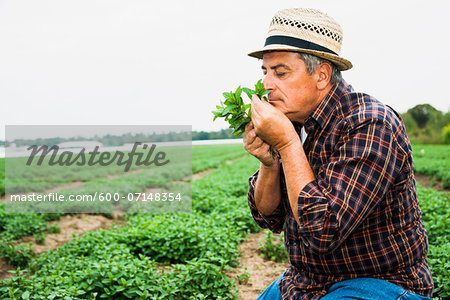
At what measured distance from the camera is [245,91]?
72.5 inches


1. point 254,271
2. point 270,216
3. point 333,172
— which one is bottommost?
point 254,271

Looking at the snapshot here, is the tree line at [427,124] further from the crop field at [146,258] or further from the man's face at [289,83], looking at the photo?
the man's face at [289,83]

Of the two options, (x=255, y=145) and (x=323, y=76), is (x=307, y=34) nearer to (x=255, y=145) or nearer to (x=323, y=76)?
(x=323, y=76)

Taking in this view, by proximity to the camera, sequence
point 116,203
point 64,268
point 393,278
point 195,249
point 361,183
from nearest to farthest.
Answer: point 361,183 → point 393,278 → point 64,268 → point 195,249 → point 116,203

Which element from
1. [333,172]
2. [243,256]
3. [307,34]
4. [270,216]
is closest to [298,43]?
[307,34]

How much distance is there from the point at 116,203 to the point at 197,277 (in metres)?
5.51

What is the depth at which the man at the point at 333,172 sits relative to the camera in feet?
4.93

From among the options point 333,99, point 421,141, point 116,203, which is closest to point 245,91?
point 333,99

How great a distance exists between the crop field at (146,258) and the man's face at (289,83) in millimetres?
1891

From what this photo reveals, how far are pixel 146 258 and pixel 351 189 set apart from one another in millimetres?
2620

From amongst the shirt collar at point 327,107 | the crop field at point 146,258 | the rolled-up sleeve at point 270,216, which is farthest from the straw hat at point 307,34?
the crop field at point 146,258

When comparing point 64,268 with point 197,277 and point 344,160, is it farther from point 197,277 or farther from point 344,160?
point 344,160

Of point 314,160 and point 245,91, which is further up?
point 245,91

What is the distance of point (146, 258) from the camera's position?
→ 3590 millimetres
